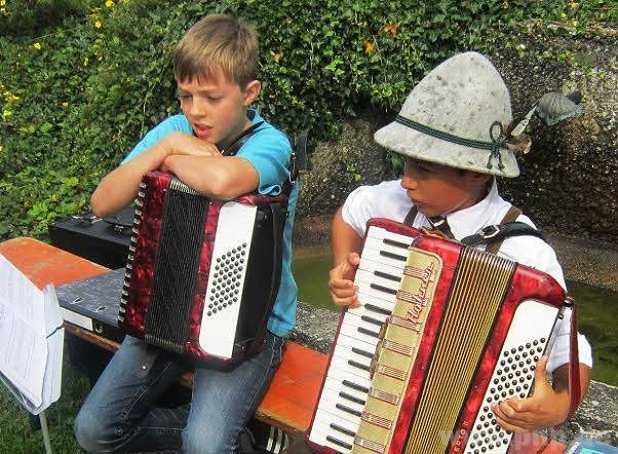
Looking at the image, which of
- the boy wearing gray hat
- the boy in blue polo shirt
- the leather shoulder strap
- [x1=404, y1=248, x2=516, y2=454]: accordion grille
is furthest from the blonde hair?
[x1=404, y1=248, x2=516, y2=454]: accordion grille

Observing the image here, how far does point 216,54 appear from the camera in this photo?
2662 mm

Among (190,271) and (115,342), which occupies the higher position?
(190,271)

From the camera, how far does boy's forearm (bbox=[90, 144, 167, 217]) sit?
2652mm

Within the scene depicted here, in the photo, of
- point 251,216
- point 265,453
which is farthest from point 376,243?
point 265,453

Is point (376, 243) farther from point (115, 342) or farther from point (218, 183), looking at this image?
point (115, 342)

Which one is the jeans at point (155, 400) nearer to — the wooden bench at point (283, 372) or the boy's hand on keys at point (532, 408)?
the wooden bench at point (283, 372)

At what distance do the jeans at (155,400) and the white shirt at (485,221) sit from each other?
668 millimetres

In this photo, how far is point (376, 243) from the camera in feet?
6.63

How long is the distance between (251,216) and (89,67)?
14.0 feet

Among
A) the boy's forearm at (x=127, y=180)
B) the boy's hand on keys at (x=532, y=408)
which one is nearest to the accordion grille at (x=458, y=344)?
the boy's hand on keys at (x=532, y=408)

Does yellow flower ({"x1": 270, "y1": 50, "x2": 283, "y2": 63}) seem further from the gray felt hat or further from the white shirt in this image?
the gray felt hat

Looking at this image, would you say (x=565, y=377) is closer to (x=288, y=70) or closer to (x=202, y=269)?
(x=202, y=269)

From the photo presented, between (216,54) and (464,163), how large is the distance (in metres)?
1.02

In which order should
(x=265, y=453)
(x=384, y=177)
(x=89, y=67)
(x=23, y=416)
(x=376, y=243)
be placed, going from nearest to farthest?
(x=376, y=243)
(x=265, y=453)
(x=23, y=416)
(x=384, y=177)
(x=89, y=67)
